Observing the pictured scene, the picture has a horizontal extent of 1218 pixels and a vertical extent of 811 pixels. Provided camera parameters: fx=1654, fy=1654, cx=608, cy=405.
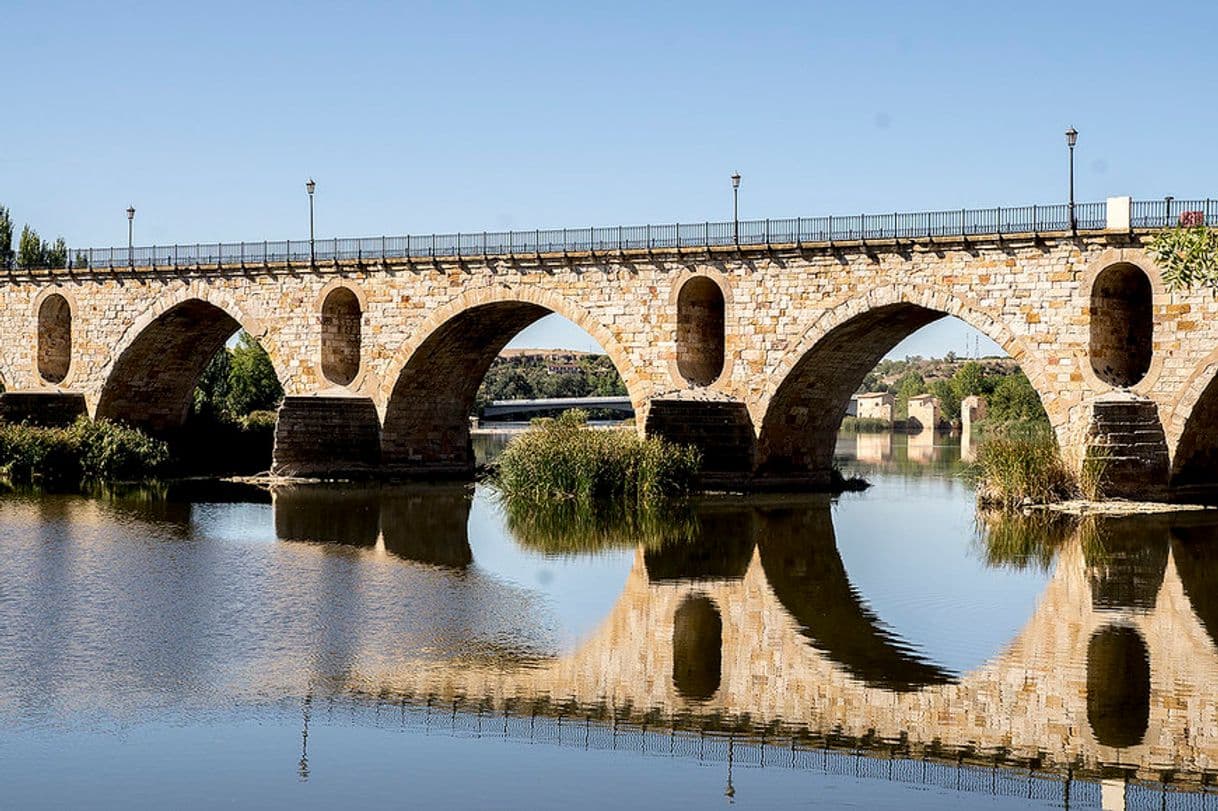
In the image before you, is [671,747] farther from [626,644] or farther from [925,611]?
[925,611]

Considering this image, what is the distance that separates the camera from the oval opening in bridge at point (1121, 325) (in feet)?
101

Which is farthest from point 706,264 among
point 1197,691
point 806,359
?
point 1197,691

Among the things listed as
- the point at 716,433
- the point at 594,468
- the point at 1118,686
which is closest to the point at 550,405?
the point at 716,433

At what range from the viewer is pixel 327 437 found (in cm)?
3953

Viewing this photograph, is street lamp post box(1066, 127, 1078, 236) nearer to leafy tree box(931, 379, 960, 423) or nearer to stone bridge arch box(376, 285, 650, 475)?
stone bridge arch box(376, 285, 650, 475)

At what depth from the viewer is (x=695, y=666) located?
15469mm

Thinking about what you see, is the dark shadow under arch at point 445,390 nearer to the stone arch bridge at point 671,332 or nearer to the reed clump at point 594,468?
the stone arch bridge at point 671,332

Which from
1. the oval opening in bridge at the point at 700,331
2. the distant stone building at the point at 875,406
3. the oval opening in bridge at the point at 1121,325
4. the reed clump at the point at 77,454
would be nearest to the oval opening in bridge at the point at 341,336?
the reed clump at the point at 77,454

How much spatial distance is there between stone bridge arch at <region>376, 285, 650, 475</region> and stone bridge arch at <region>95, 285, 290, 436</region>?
349 centimetres

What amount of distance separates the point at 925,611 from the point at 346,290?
82.9 ft

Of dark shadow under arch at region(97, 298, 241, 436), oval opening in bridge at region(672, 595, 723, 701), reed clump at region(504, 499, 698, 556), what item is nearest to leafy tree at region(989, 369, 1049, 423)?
dark shadow under arch at region(97, 298, 241, 436)

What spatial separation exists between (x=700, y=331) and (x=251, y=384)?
29.7 m

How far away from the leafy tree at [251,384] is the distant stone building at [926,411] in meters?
42.1

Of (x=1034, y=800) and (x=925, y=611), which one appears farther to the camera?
(x=925, y=611)
